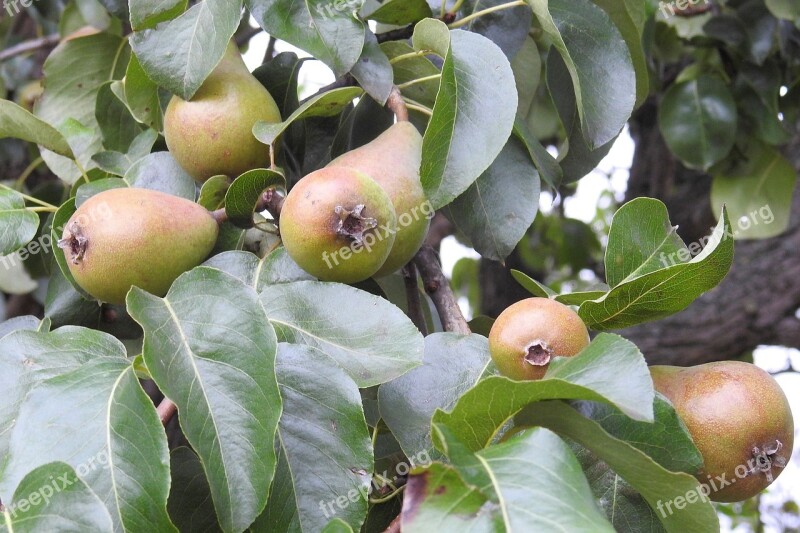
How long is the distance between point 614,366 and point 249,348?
0.89 feet

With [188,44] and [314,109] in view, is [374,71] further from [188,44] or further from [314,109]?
[188,44]

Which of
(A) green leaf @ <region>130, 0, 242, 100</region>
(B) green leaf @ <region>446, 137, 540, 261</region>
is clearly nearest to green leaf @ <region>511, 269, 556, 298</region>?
(B) green leaf @ <region>446, 137, 540, 261</region>

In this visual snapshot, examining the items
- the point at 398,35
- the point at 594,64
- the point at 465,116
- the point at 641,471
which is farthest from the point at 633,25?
the point at 641,471

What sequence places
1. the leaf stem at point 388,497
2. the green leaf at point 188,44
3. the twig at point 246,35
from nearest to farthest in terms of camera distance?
the leaf stem at point 388,497 → the green leaf at point 188,44 → the twig at point 246,35

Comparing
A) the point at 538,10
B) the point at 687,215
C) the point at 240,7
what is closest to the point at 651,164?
the point at 687,215

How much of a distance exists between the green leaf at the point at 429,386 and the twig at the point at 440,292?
0.04 meters

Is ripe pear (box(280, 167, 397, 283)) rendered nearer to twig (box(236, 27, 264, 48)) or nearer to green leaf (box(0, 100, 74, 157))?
green leaf (box(0, 100, 74, 157))

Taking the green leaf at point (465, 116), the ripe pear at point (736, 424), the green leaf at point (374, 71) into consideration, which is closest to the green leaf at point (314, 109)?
the green leaf at point (374, 71)

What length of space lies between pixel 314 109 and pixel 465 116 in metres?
0.18

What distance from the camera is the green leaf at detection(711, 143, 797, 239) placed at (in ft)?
6.28

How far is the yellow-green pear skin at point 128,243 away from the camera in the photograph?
74 centimetres

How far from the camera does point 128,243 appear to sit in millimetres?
742

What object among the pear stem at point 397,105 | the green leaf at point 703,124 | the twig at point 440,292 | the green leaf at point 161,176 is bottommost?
the green leaf at point 703,124

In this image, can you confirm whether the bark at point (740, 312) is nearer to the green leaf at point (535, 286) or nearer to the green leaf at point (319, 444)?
the green leaf at point (535, 286)
